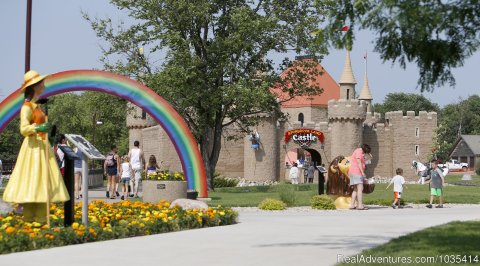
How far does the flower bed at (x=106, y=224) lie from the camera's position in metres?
11.4

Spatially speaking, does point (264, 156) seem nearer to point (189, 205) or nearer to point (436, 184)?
point (436, 184)

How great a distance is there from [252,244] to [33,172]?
336cm

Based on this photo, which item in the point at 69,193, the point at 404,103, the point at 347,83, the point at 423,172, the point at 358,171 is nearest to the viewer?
the point at 69,193

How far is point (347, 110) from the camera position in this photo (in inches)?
2808

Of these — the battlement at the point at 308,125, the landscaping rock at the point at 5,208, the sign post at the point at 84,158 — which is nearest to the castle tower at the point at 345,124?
the battlement at the point at 308,125

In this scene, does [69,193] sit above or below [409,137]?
below

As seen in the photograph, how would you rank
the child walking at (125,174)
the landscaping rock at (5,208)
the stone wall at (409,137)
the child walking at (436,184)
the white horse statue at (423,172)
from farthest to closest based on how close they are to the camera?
1. the stone wall at (409,137)
2. the white horse statue at (423,172)
3. the child walking at (125,174)
4. the child walking at (436,184)
5. the landscaping rock at (5,208)

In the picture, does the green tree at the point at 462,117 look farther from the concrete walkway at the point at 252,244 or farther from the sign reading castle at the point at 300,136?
the concrete walkway at the point at 252,244

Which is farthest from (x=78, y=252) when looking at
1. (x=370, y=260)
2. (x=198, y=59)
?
(x=198, y=59)

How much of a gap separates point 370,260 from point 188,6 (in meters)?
27.4

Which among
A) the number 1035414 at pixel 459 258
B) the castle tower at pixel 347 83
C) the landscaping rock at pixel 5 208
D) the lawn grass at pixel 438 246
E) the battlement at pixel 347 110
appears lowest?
the number 1035414 at pixel 459 258

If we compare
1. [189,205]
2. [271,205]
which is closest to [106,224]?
[189,205]

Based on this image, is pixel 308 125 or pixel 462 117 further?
pixel 462 117

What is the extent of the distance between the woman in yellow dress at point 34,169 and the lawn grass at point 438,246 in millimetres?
4799
